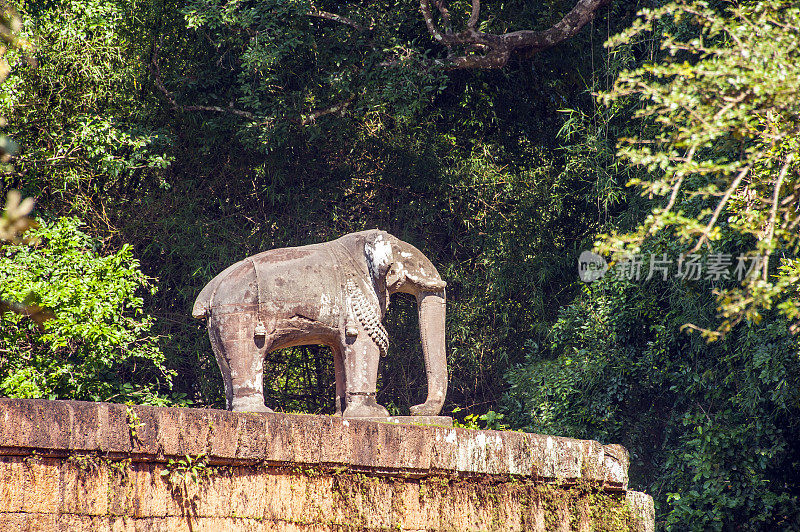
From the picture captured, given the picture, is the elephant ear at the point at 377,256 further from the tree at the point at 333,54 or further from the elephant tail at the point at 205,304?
the tree at the point at 333,54

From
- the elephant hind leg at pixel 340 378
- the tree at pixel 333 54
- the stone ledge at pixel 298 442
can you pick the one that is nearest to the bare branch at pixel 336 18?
the tree at pixel 333 54

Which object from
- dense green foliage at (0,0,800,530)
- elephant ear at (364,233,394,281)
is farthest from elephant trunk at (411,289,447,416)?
dense green foliage at (0,0,800,530)

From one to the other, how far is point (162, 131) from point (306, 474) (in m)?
5.75

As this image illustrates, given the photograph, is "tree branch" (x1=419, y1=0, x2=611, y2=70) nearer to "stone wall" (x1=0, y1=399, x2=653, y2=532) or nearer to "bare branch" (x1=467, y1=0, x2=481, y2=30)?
"bare branch" (x1=467, y1=0, x2=481, y2=30)

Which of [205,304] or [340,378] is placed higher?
[205,304]

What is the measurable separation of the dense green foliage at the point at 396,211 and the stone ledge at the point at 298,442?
8.08 ft

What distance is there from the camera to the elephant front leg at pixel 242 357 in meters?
5.23

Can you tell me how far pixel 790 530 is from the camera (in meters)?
7.74

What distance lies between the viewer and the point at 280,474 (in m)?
4.39

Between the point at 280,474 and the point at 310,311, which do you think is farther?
the point at 310,311

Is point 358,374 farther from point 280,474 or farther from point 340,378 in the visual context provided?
point 280,474

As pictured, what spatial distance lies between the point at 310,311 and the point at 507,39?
528 centimetres

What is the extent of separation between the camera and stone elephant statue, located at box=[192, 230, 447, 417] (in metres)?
5.24

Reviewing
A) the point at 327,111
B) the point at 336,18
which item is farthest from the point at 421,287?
the point at 336,18
